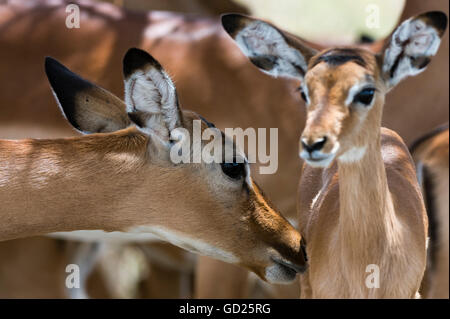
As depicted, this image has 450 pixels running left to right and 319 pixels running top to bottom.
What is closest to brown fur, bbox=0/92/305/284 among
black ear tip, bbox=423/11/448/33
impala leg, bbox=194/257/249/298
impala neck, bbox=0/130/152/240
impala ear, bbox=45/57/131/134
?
impala neck, bbox=0/130/152/240

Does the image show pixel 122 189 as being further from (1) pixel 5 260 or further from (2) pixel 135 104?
(1) pixel 5 260

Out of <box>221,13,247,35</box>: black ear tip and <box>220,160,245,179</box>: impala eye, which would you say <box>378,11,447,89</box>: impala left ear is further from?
<box>220,160,245,179</box>: impala eye

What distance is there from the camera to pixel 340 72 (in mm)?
3520

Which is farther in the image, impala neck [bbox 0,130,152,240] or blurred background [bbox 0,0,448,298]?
blurred background [bbox 0,0,448,298]

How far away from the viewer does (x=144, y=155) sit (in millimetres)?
3406

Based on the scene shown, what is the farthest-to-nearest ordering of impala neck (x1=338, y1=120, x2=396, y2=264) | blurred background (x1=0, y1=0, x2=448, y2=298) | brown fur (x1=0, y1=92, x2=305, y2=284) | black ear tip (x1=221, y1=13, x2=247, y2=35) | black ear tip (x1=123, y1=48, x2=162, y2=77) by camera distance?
blurred background (x1=0, y1=0, x2=448, y2=298), black ear tip (x1=221, y1=13, x2=247, y2=35), impala neck (x1=338, y1=120, x2=396, y2=264), brown fur (x1=0, y1=92, x2=305, y2=284), black ear tip (x1=123, y1=48, x2=162, y2=77)

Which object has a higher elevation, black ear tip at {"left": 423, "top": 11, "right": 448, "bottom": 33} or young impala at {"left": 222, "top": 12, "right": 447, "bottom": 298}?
black ear tip at {"left": 423, "top": 11, "right": 448, "bottom": 33}

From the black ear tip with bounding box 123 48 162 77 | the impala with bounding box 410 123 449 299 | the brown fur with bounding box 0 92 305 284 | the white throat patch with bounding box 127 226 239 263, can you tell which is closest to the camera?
the black ear tip with bounding box 123 48 162 77

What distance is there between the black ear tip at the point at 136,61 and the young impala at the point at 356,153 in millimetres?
595

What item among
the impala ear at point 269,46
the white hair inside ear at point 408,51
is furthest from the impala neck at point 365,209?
the impala ear at point 269,46

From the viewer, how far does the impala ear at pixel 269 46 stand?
12.9 ft

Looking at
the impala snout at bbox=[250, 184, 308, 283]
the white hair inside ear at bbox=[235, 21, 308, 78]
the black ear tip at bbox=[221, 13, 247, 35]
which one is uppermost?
the black ear tip at bbox=[221, 13, 247, 35]

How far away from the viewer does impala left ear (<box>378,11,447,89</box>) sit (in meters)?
3.74
